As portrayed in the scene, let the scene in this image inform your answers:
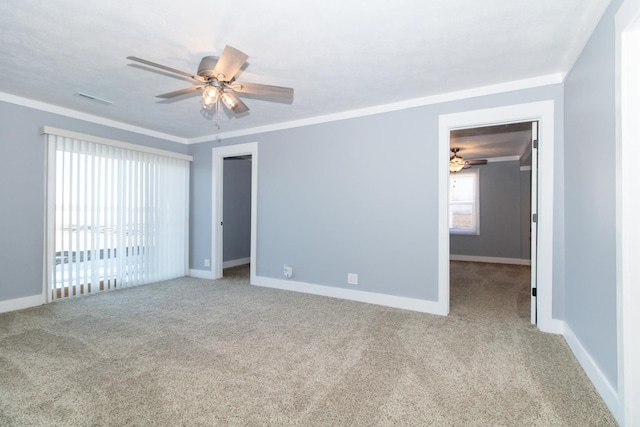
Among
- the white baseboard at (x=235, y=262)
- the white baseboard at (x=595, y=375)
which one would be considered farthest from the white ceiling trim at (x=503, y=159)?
the white baseboard at (x=235, y=262)

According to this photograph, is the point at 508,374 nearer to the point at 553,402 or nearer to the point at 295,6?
the point at 553,402

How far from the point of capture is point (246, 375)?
2.00 m

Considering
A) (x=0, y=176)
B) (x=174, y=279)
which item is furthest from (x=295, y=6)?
(x=174, y=279)

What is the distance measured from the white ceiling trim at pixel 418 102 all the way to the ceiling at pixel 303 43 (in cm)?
7

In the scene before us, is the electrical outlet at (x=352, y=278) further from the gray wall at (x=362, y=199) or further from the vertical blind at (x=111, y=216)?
the vertical blind at (x=111, y=216)

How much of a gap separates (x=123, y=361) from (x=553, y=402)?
2.82 meters

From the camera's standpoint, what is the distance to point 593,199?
196 centimetres

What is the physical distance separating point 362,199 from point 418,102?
1260 millimetres

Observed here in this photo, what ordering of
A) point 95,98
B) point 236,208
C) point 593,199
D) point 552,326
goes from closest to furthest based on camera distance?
point 593,199, point 552,326, point 95,98, point 236,208

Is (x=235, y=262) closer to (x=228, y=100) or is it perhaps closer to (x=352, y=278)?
(x=352, y=278)

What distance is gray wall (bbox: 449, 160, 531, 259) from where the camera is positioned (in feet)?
21.4

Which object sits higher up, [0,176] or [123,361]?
[0,176]

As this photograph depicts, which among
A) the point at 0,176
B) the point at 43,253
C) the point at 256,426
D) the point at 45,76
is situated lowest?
the point at 256,426

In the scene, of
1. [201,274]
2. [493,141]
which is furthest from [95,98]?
[493,141]
